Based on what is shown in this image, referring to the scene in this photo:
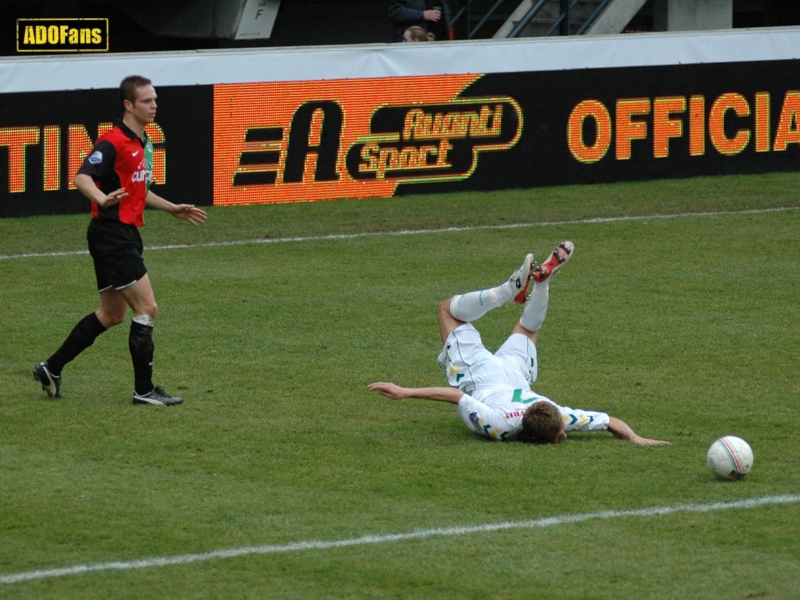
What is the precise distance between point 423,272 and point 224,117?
14.1 feet

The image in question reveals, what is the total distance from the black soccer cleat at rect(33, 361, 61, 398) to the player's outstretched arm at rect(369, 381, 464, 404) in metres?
2.31

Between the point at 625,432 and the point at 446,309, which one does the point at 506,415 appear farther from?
the point at 446,309

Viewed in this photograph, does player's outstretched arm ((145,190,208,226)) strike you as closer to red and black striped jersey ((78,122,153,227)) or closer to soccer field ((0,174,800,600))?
red and black striped jersey ((78,122,153,227))

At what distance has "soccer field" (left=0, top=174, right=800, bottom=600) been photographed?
6035 millimetres

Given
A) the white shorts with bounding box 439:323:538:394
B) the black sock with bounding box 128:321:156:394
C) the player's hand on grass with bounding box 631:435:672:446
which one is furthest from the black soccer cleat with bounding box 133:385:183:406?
the player's hand on grass with bounding box 631:435:672:446

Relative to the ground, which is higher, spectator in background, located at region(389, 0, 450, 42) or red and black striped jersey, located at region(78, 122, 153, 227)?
spectator in background, located at region(389, 0, 450, 42)

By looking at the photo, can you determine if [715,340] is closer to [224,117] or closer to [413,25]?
[224,117]

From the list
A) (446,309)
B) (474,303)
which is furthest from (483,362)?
(446,309)

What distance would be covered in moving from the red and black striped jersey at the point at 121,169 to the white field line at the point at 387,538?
3.00 meters

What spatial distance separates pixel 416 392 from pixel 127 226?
2177 mm

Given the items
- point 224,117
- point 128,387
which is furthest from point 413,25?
point 128,387

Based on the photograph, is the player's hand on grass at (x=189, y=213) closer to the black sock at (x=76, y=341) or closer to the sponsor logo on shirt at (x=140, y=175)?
the sponsor logo on shirt at (x=140, y=175)

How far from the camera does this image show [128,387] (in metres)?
9.41

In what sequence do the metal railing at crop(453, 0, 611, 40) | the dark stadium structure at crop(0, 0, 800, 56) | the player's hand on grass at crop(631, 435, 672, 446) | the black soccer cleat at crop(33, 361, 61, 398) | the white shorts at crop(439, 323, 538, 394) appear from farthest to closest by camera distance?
1. the dark stadium structure at crop(0, 0, 800, 56)
2. the metal railing at crop(453, 0, 611, 40)
3. the black soccer cleat at crop(33, 361, 61, 398)
4. the white shorts at crop(439, 323, 538, 394)
5. the player's hand on grass at crop(631, 435, 672, 446)
